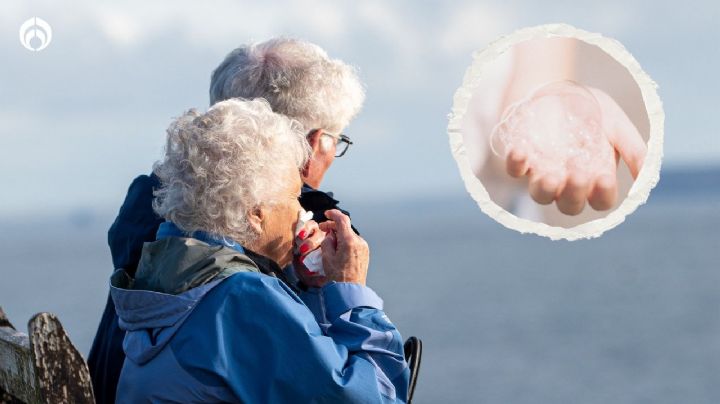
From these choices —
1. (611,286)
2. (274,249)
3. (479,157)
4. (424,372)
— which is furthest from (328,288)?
(611,286)

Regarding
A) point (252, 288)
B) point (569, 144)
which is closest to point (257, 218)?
point (252, 288)

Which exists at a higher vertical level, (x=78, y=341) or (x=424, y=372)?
(x=424, y=372)

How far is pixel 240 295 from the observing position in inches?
109

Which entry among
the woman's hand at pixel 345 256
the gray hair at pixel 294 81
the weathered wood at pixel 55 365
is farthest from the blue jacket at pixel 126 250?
the weathered wood at pixel 55 365

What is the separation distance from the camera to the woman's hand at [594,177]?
343cm

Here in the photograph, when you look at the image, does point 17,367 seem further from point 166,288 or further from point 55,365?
point 166,288

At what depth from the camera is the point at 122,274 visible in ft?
9.67

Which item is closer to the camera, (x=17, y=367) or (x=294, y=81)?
(x=17, y=367)

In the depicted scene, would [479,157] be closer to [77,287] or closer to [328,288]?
[328,288]

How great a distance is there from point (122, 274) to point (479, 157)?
1.05m

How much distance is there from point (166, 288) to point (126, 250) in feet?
1.63

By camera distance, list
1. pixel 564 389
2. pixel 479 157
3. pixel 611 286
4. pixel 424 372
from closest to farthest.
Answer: pixel 479 157 < pixel 564 389 < pixel 424 372 < pixel 611 286

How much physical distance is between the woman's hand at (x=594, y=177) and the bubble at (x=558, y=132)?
0.04 ft

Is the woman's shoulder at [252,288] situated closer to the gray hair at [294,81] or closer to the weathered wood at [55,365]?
the weathered wood at [55,365]
